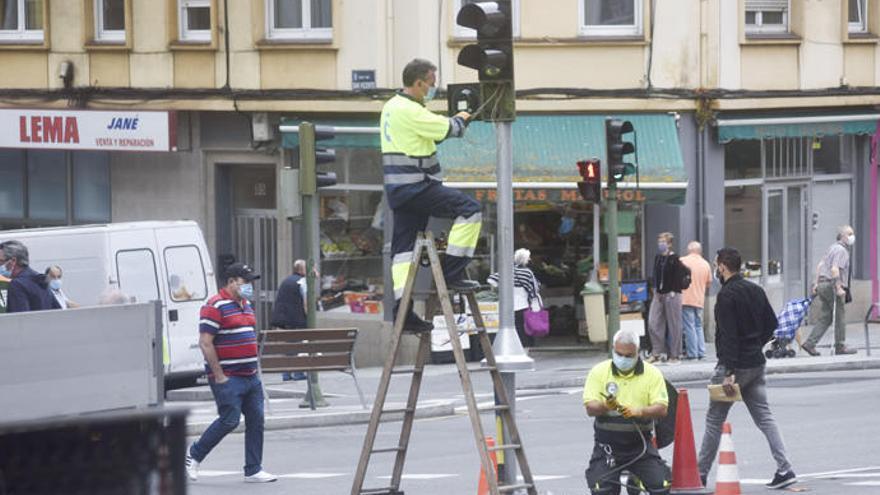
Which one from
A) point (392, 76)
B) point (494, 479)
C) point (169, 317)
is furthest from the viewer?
point (392, 76)

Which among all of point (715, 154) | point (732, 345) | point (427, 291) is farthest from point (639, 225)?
point (427, 291)

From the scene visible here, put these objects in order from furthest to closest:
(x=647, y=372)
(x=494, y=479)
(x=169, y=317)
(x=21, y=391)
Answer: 1. (x=169, y=317)
2. (x=21, y=391)
3. (x=647, y=372)
4. (x=494, y=479)

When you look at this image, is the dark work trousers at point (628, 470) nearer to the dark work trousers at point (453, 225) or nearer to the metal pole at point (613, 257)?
the dark work trousers at point (453, 225)

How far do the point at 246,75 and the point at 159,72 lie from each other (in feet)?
5.16

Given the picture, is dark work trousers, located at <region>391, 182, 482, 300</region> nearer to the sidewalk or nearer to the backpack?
the sidewalk

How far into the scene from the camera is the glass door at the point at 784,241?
2689 centimetres

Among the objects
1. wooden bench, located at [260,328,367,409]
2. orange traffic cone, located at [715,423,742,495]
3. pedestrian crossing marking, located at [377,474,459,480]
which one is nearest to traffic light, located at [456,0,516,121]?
orange traffic cone, located at [715,423,742,495]

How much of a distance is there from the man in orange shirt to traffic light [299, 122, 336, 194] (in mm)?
6487

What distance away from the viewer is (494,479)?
29.0ft

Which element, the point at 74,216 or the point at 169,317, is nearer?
the point at 169,317

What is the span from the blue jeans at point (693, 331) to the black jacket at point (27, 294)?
983 centimetres

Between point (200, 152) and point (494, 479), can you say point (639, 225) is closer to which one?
point (200, 152)

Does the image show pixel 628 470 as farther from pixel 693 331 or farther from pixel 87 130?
pixel 87 130

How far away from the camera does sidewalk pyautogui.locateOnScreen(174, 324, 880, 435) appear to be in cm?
1798
